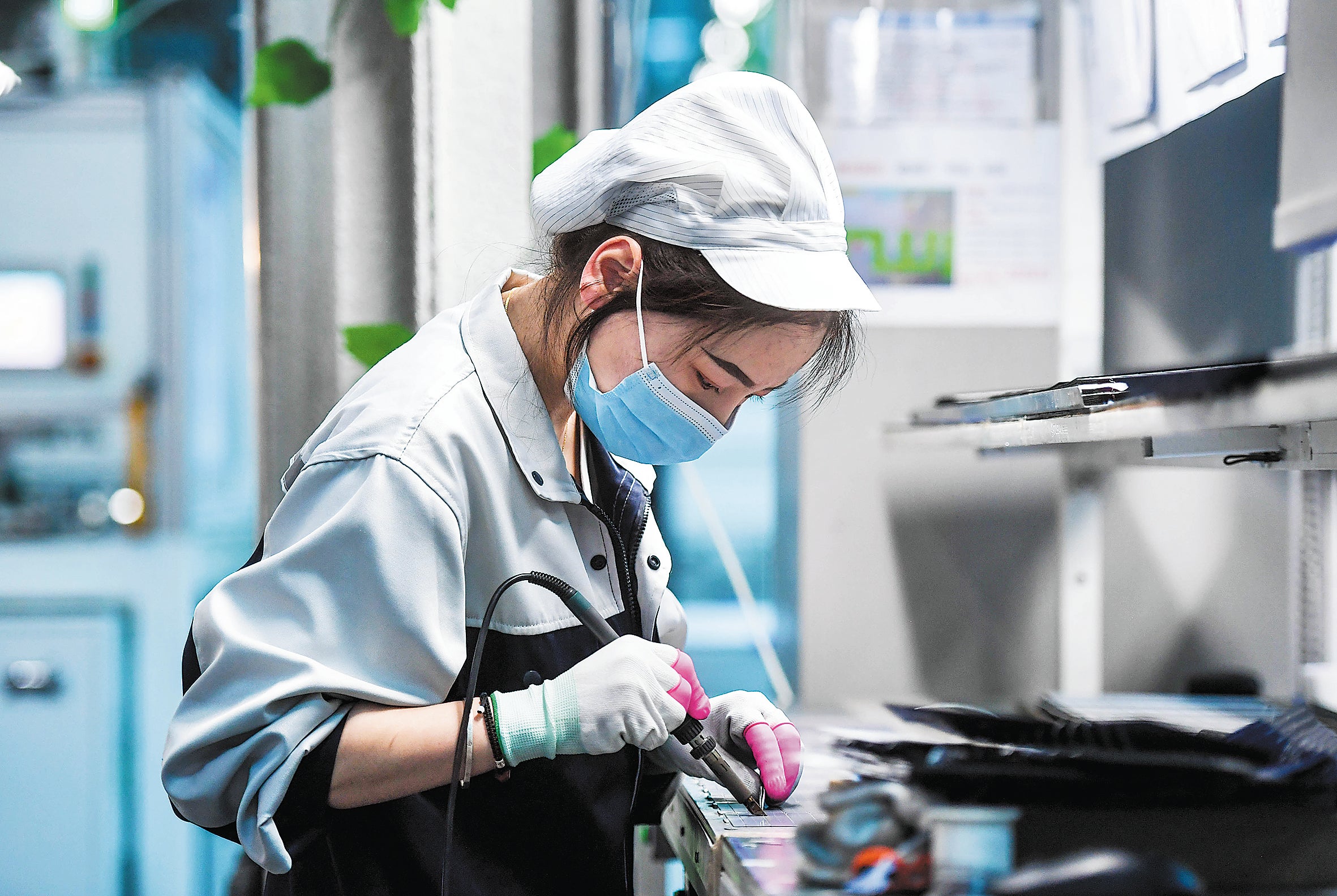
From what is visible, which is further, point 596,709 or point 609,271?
point 609,271

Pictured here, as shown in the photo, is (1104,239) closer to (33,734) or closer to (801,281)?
(801,281)

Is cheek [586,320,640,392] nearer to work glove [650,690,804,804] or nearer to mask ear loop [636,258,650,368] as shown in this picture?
mask ear loop [636,258,650,368]

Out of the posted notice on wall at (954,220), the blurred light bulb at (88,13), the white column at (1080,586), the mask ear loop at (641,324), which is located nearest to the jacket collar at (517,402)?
the mask ear loop at (641,324)

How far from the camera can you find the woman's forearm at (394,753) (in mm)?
788

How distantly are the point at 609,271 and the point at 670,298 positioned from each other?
67 millimetres

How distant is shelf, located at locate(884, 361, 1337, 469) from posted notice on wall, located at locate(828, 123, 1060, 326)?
55 centimetres

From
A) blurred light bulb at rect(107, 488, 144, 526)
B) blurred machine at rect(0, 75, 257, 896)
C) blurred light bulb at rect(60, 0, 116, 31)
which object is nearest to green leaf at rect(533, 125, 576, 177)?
blurred machine at rect(0, 75, 257, 896)

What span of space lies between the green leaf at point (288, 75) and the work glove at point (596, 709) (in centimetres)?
104

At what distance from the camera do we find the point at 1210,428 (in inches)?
30.8

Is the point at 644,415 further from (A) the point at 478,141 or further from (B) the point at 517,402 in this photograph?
(A) the point at 478,141

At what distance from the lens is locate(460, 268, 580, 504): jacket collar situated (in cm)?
92

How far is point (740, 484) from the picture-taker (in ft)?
7.00

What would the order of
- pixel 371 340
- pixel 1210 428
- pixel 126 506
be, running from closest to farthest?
pixel 1210 428 < pixel 371 340 < pixel 126 506

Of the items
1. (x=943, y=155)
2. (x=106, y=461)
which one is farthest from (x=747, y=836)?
(x=106, y=461)
